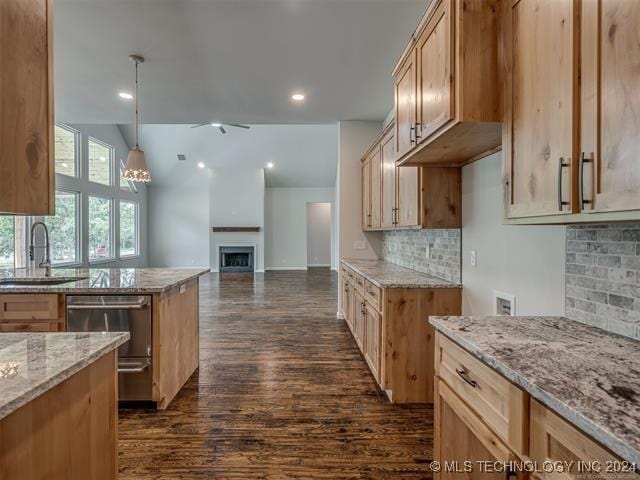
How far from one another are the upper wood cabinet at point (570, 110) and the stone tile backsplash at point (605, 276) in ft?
1.10

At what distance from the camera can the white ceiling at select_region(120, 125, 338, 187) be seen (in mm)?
9625

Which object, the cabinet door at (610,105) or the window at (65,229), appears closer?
the cabinet door at (610,105)

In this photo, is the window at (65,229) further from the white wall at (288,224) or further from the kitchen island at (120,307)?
the white wall at (288,224)

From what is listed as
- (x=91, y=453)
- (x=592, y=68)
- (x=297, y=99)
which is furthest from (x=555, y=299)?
(x=297, y=99)

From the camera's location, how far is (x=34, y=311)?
2.47m

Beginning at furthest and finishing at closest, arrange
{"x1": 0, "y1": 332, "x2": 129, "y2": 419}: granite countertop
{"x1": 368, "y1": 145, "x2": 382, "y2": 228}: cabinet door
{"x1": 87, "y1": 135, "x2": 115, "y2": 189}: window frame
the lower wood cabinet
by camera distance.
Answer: {"x1": 87, "y1": 135, "x2": 115, "y2": 189}: window frame
{"x1": 368, "y1": 145, "x2": 382, "y2": 228}: cabinet door
the lower wood cabinet
{"x1": 0, "y1": 332, "x2": 129, "y2": 419}: granite countertop

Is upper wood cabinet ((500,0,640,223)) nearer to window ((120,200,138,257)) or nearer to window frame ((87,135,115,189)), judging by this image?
window frame ((87,135,115,189))

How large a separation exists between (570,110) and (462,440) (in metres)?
1.24

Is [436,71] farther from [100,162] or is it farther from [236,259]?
[236,259]

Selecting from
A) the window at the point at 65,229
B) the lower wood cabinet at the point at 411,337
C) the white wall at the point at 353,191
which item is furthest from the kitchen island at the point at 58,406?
the window at the point at 65,229

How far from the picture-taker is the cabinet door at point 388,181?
133 inches

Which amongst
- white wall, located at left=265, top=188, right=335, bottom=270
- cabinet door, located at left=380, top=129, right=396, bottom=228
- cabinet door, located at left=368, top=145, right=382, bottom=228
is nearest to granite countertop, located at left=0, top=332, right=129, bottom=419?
cabinet door, located at left=380, top=129, right=396, bottom=228

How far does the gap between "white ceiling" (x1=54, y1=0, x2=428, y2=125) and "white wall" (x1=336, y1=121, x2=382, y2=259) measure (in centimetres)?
48

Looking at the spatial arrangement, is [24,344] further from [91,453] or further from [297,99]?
[297,99]
